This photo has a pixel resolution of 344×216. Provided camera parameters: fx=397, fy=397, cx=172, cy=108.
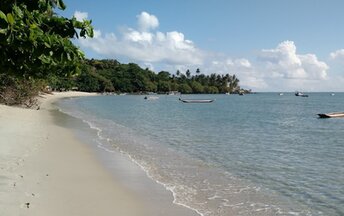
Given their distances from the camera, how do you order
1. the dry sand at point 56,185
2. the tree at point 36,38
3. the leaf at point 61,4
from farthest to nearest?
the dry sand at point 56,185
the leaf at point 61,4
the tree at point 36,38

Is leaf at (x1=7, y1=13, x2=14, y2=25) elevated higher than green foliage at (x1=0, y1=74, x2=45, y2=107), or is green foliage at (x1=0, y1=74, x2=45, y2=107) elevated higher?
leaf at (x1=7, y1=13, x2=14, y2=25)

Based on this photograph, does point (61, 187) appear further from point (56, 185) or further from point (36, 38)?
point (36, 38)

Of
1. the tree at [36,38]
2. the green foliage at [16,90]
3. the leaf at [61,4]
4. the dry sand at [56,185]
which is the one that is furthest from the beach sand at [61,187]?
the green foliage at [16,90]

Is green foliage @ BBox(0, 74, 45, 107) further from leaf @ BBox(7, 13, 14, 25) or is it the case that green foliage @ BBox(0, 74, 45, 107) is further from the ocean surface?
leaf @ BBox(7, 13, 14, 25)

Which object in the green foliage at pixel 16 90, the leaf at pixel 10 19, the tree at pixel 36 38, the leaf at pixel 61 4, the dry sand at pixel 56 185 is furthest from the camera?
the green foliage at pixel 16 90

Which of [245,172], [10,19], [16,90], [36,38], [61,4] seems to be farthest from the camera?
[16,90]

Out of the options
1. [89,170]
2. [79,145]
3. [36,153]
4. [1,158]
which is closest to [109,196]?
[89,170]

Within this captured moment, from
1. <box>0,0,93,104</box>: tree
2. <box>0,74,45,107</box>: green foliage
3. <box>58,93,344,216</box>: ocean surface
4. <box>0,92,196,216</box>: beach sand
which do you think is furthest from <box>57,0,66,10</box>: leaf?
<box>0,74,45,107</box>: green foliage

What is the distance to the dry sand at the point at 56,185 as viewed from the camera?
8914 millimetres

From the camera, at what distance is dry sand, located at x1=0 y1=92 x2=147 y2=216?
29.2ft

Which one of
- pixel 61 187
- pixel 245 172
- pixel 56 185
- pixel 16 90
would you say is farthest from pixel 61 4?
pixel 16 90

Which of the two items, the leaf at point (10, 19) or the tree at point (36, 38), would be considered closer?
the leaf at point (10, 19)

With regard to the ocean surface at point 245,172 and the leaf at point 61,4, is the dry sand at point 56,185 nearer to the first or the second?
the ocean surface at point 245,172

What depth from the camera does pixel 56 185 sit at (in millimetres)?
11109
